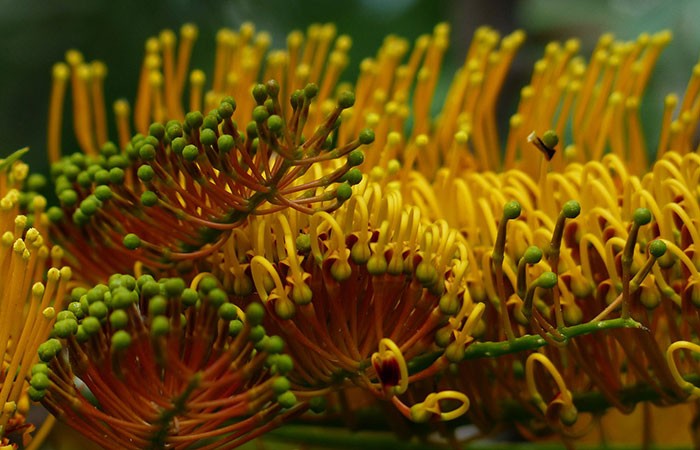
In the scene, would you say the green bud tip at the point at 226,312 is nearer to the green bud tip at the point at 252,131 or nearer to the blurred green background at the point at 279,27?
the green bud tip at the point at 252,131

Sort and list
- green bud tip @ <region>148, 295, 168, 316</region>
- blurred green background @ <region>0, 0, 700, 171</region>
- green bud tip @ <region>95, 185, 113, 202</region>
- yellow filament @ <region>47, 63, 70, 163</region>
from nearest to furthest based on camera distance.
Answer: green bud tip @ <region>148, 295, 168, 316</region>
green bud tip @ <region>95, 185, 113, 202</region>
yellow filament @ <region>47, 63, 70, 163</region>
blurred green background @ <region>0, 0, 700, 171</region>

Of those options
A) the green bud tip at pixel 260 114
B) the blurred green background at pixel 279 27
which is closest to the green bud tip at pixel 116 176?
the green bud tip at pixel 260 114

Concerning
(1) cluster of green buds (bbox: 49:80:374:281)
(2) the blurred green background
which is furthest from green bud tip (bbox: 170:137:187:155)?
(2) the blurred green background

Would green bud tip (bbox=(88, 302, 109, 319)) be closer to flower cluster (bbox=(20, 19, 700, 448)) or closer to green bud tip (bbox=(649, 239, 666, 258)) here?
flower cluster (bbox=(20, 19, 700, 448))

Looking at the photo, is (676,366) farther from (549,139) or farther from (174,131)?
(174,131)

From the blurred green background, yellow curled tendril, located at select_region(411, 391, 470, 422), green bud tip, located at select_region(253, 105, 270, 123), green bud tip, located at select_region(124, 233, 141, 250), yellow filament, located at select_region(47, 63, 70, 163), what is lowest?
yellow curled tendril, located at select_region(411, 391, 470, 422)

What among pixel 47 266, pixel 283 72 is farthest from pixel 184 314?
pixel 283 72

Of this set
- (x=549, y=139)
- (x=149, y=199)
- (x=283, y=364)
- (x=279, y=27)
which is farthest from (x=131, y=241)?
(x=279, y=27)
